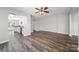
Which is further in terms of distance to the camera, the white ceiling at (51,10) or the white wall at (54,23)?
the white wall at (54,23)

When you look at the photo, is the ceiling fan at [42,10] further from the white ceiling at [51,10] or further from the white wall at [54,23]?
the white wall at [54,23]

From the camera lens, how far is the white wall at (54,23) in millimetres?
2539

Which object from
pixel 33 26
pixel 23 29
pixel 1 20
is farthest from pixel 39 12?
pixel 1 20

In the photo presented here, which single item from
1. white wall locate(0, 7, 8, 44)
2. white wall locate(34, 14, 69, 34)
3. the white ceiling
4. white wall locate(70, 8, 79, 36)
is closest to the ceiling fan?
the white ceiling

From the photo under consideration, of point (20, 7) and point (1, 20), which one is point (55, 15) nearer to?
point (20, 7)

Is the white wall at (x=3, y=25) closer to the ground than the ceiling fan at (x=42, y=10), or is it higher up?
closer to the ground

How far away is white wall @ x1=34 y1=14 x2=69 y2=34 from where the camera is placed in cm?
254

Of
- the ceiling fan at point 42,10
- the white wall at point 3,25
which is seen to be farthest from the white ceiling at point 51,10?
the white wall at point 3,25

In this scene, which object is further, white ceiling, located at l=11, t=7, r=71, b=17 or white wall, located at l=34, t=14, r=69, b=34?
white wall, located at l=34, t=14, r=69, b=34

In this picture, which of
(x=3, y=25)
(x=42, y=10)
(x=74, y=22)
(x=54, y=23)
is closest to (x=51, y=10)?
(x=42, y=10)

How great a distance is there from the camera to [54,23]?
8.59 feet

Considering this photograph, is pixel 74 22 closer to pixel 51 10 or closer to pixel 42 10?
pixel 51 10

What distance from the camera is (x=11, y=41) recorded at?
8.09ft

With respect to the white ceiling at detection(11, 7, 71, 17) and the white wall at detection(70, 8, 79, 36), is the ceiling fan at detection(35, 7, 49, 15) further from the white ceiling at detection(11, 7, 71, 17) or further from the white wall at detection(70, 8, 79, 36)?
the white wall at detection(70, 8, 79, 36)
